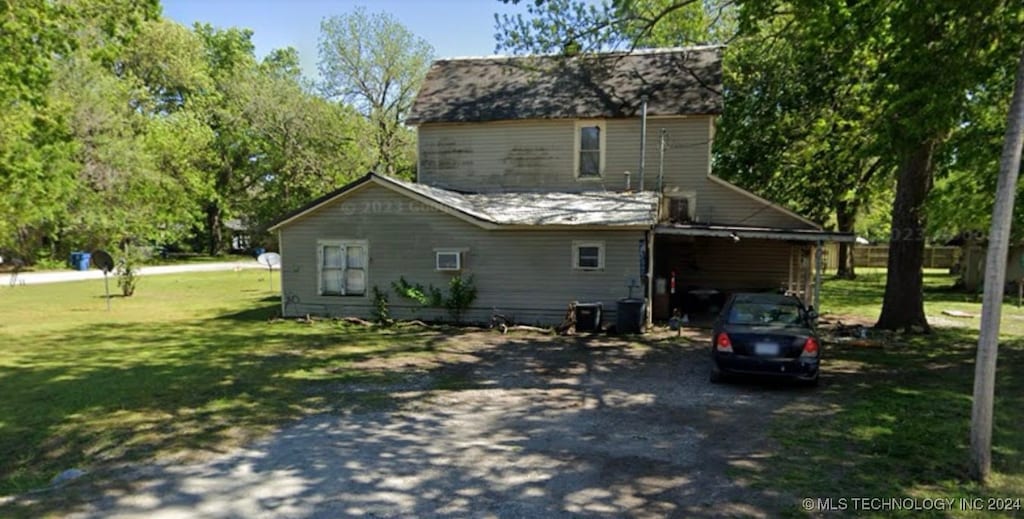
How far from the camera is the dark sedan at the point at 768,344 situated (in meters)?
8.72

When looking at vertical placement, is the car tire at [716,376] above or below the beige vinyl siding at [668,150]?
below

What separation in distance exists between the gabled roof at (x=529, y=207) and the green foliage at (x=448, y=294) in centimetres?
186

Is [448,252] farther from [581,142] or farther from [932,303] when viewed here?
[932,303]

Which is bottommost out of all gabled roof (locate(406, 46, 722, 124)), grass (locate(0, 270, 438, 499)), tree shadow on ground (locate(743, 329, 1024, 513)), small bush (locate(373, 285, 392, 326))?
grass (locate(0, 270, 438, 499))

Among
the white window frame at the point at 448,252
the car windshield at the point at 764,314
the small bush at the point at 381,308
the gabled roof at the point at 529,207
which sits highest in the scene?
the gabled roof at the point at 529,207

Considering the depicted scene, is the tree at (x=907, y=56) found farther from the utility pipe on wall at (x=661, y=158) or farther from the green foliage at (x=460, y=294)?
the green foliage at (x=460, y=294)

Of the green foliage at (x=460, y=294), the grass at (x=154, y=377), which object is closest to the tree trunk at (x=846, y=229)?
the green foliage at (x=460, y=294)

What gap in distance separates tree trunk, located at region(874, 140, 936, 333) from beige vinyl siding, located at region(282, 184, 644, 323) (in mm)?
6556

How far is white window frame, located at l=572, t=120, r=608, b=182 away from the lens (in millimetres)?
18547

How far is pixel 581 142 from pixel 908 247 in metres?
9.62

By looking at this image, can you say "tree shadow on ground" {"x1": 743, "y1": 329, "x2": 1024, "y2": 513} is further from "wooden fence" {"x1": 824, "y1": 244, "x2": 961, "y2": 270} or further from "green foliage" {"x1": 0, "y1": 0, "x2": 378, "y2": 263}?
"wooden fence" {"x1": 824, "y1": 244, "x2": 961, "y2": 270}

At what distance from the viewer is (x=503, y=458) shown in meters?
6.12

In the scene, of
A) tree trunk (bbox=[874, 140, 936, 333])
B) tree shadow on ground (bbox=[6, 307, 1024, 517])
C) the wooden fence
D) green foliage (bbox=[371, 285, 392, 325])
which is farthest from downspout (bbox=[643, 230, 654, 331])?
the wooden fence

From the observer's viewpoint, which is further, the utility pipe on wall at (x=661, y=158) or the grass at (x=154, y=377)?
the utility pipe on wall at (x=661, y=158)
